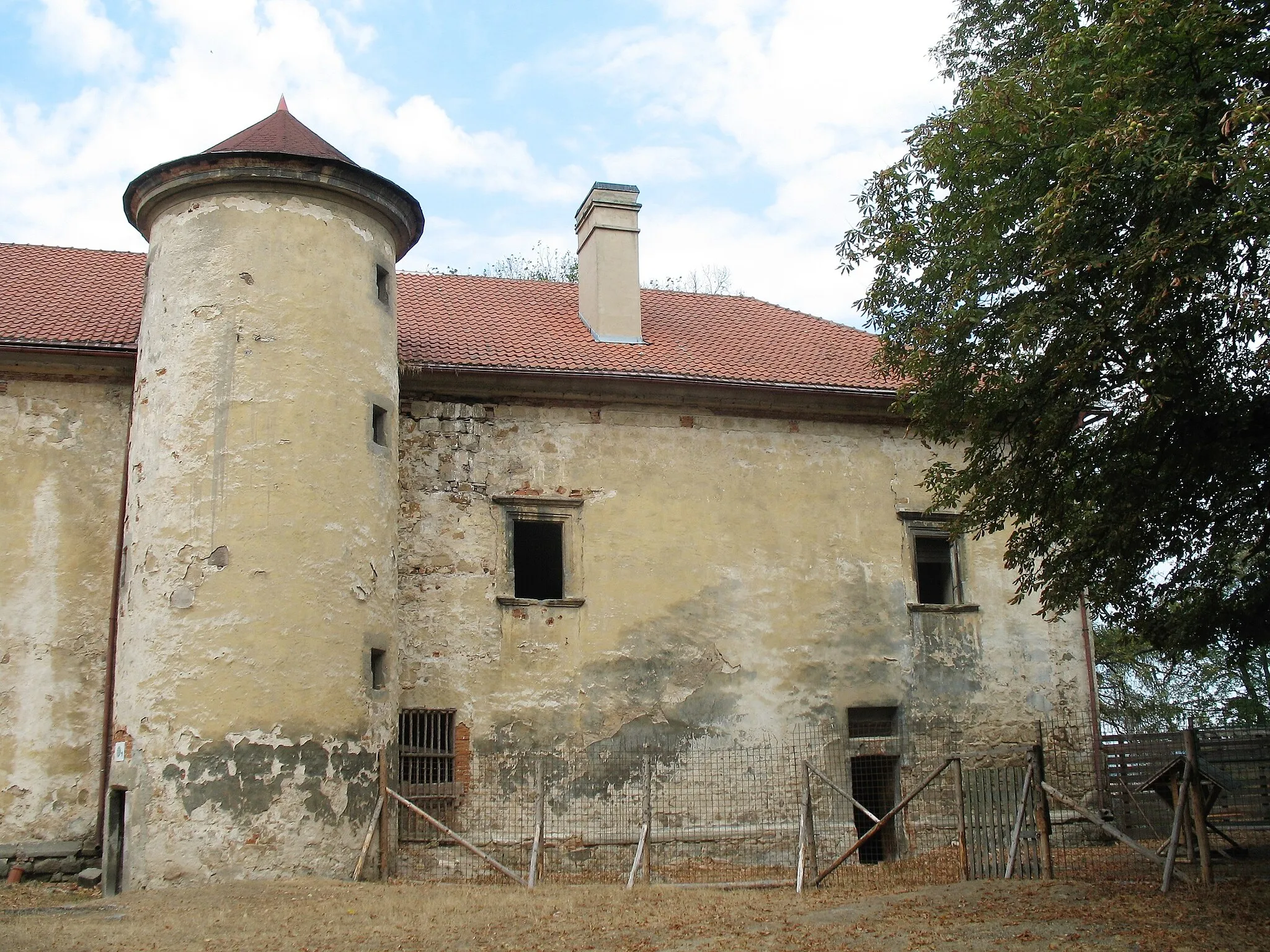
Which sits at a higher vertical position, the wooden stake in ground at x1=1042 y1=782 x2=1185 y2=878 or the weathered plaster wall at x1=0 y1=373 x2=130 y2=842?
the weathered plaster wall at x1=0 y1=373 x2=130 y2=842

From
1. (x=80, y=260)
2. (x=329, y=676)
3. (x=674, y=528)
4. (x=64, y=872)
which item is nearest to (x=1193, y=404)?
(x=674, y=528)

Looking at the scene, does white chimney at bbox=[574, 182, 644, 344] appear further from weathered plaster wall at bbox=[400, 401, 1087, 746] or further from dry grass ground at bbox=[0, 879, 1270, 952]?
dry grass ground at bbox=[0, 879, 1270, 952]

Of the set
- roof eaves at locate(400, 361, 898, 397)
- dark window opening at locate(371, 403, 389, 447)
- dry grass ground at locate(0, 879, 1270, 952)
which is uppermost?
roof eaves at locate(400, 361, 898, 397)

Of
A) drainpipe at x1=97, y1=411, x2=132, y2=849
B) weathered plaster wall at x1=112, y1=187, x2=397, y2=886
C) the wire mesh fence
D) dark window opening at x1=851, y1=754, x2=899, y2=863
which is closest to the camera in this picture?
weathered plaster wall at x1=112, y1=187, x2=397, y2=886

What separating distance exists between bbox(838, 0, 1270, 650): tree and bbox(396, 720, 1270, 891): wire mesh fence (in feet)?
9.07

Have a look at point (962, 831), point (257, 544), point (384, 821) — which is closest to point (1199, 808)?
point (962, 831)

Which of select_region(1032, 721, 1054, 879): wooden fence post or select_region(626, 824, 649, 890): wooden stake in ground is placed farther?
select_region(626, 824, 649, 890): wooden stake in ground

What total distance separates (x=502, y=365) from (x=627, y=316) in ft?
9.02

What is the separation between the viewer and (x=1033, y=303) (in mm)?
10484

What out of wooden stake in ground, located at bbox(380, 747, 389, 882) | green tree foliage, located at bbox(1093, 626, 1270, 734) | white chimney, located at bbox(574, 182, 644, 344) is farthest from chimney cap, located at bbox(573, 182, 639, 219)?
green tree foliage, located at bbox(1093, 626, 1270, 734)

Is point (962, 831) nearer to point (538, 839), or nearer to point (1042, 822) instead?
point (1042, 822)

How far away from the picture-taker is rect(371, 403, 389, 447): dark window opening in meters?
14.7

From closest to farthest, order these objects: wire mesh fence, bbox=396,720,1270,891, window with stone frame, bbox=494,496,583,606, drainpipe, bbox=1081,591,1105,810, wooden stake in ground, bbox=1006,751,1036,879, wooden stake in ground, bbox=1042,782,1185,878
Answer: wooden stake in ground, bbox=1042,782,1185,878 < wooden stake in ground, bbox=1006,751,1036,879 < wire mesh fence, bbox=396,720,1270,891 < window with stone frame, bbox=494,496,583,606 < drainpipe, bbox=1081,591,1105,810

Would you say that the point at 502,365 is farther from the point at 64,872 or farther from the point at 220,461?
the point at 64,872
